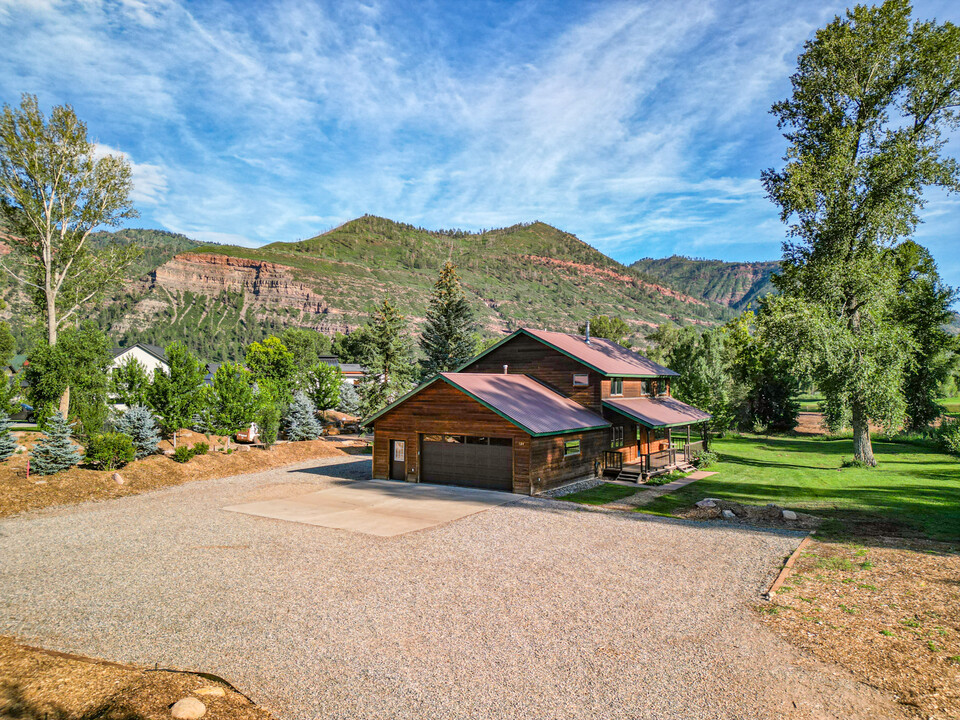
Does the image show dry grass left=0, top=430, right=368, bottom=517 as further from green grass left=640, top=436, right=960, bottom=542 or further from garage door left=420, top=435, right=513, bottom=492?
green grass left=640, top=436, right=960, bottom=542

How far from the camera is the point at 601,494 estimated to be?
2066 cm

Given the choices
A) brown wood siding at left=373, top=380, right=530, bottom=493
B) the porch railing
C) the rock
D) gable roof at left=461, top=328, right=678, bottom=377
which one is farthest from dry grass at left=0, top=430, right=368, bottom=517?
the porch railing

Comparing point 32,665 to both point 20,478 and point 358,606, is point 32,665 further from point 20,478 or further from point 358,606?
point 20,478

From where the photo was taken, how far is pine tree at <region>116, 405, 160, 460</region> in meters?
24.0

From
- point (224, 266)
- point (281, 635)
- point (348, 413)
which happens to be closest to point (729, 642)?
point (281, 635)

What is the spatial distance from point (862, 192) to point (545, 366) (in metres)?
17.6

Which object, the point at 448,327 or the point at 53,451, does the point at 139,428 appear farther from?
the point at 448,327

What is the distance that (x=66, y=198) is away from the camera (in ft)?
107

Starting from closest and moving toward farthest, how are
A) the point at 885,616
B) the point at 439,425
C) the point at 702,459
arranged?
the point at 885,616 < the point at 439,425 < the point at 702,459

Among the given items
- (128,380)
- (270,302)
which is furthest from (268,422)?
(270,302)

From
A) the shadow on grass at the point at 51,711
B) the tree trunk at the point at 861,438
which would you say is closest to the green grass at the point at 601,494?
the tree trunk at the point at 861,438

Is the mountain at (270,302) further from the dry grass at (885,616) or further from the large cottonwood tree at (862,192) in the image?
the dry grass at (885,616)

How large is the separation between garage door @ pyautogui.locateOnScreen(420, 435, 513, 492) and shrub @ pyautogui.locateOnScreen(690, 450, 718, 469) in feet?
40.1

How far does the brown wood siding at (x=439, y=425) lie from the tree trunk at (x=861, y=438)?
17.6 meters
